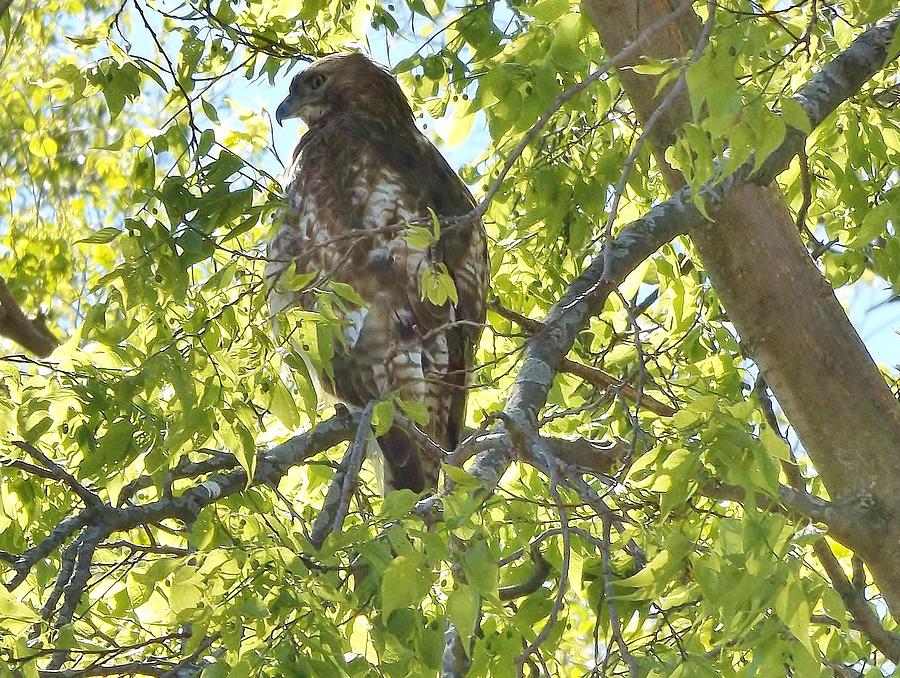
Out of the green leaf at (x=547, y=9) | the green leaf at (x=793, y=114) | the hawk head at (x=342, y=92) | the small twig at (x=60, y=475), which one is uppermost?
the hawk head at (x=342, y=92)

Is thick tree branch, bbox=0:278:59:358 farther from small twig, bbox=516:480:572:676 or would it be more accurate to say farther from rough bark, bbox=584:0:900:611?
small twig, bbox=516:480:572:676

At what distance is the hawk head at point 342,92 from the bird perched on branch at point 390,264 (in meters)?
0.19

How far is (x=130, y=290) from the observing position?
2.67m

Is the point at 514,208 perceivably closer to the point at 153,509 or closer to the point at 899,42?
the point at 153,509

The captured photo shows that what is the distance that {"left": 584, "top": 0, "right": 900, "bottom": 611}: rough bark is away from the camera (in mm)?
3291

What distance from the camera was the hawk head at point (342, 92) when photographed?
5012 millimetres

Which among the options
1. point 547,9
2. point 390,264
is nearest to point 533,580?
point 547,9

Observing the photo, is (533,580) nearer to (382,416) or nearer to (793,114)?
(382,416)

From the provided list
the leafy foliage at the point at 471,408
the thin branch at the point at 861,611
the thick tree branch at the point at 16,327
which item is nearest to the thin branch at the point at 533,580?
the leafy foliage at the point at 471,408

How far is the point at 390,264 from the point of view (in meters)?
4.03

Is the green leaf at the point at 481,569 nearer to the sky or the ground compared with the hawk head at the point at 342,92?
nearer to the ground

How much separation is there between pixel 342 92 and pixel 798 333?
2401mm

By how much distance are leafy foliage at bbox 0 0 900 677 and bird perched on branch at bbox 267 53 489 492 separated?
6.7 inches

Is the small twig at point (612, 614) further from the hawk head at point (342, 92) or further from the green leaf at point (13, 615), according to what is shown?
the hawk head at point (342, 92)
